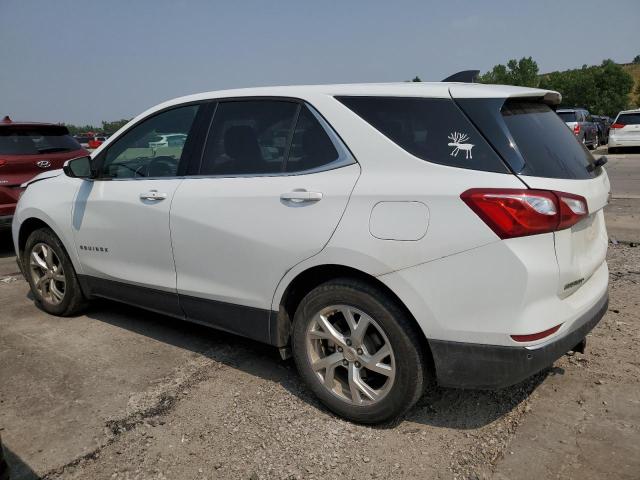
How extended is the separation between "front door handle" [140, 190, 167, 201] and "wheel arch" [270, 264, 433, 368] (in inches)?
44.0

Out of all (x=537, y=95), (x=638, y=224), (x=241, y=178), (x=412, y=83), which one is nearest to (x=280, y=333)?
(x=241, y=178)

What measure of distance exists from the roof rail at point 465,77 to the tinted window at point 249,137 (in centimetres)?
98

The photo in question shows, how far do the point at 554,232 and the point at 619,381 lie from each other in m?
1.42

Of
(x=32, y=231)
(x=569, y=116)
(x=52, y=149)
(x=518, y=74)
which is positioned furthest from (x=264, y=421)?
(x=518, y=74)

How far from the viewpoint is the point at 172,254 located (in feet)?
11.4

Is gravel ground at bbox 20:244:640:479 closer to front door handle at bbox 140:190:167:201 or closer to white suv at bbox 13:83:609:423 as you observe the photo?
white suv at bbox 13:83:609:423

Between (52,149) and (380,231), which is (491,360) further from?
(52,149)

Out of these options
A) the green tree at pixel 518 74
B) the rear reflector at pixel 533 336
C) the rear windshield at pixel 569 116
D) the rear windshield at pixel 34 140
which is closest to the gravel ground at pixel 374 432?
the rear reflector at pixel 533 336

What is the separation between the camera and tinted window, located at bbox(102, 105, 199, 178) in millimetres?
3627

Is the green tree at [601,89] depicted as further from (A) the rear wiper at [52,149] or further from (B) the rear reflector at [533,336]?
(B) the rear reflector at [533,336]

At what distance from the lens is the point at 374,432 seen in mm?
2807

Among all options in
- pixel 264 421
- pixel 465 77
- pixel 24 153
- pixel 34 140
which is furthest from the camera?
pixel 34 140

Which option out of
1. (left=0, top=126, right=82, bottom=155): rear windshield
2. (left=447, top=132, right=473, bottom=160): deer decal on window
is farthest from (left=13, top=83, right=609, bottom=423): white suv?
(left=0, top=126, right=82, bottom=155): rear windshield

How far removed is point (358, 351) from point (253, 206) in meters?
0.98
